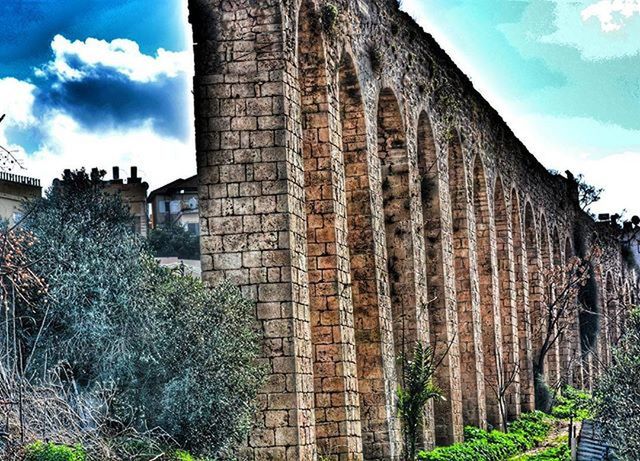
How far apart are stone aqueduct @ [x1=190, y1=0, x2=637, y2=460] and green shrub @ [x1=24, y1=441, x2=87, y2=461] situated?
13.8 feet

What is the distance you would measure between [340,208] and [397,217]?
15.8ft

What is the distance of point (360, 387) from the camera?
1981cm

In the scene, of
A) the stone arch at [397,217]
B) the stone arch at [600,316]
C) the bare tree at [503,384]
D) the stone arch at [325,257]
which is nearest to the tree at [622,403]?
the stone arch at [325,257]

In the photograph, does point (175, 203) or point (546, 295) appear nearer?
point (546, 295)

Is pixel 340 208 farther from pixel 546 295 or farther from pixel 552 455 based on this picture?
pixel 546 295

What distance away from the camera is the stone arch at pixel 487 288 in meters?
31.2

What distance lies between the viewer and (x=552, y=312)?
130 feet

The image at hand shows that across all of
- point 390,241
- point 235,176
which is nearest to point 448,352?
point 390,241

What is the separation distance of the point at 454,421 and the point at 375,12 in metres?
7.96

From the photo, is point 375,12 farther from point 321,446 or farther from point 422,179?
point 321,446

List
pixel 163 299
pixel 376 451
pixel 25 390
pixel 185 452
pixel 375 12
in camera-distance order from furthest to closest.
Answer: pixel 375 12
pixel 376 451
pixel 163 299
pixel 185 452
pixel 25 390

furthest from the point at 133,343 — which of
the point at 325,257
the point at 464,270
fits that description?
the point at 464,270

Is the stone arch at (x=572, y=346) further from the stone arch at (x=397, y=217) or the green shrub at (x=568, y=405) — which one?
the stone arch at (x=397, y=217)

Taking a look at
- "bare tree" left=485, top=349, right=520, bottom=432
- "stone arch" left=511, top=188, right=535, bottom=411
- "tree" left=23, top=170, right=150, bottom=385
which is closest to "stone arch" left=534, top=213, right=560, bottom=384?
"stone arch" left=511, top=188, right=535, bottom=411
